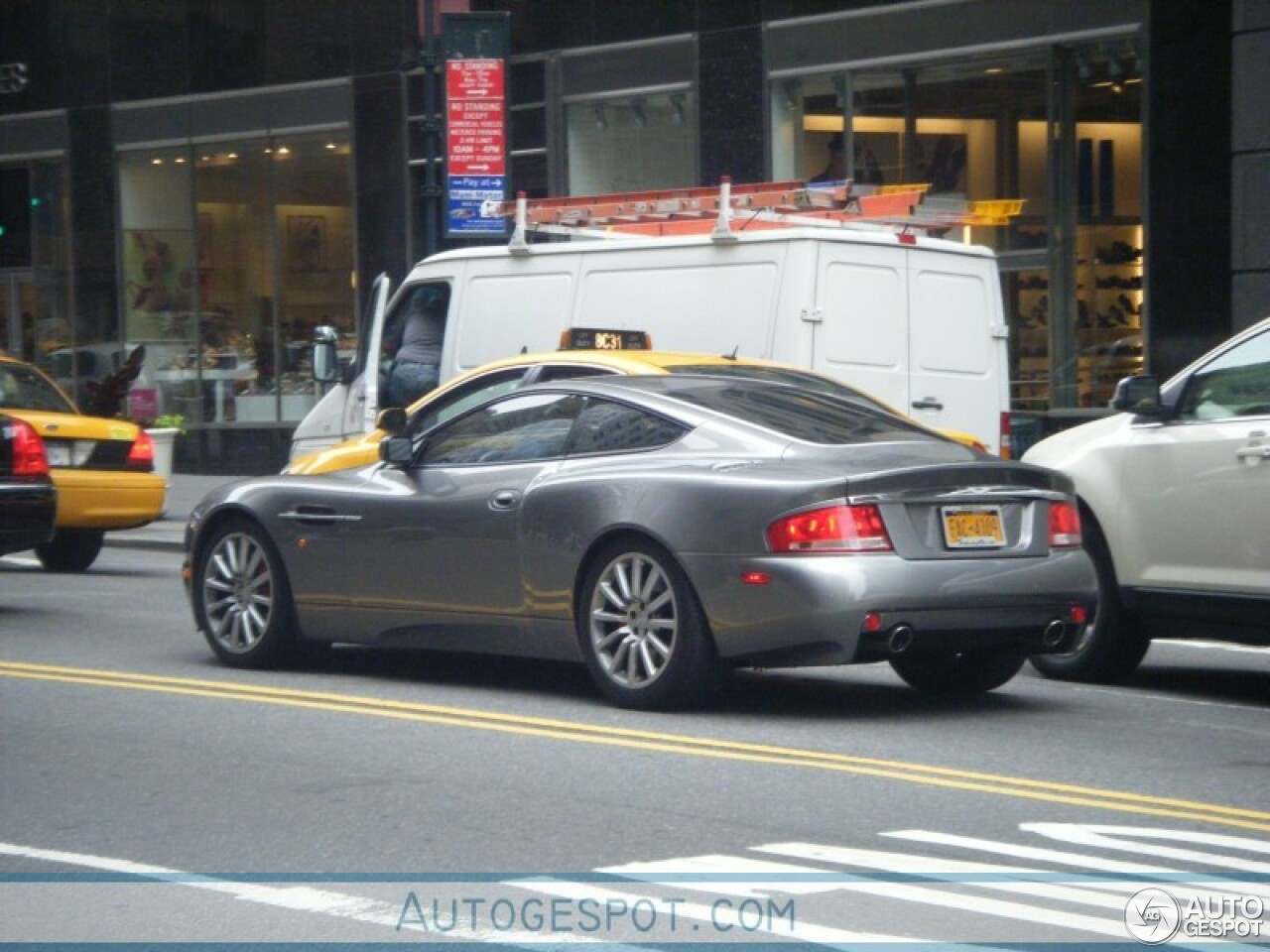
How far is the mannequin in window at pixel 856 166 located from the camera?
22.5 meters

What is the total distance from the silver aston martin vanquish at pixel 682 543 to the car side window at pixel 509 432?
0.03ft

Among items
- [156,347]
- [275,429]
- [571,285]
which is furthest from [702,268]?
[156,347]

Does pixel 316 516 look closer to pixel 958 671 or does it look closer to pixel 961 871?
pixel 958 671

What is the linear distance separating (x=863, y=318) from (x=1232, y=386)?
4.61m

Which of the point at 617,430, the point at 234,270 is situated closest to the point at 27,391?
the point at 617,430

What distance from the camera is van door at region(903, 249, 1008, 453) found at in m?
14.4

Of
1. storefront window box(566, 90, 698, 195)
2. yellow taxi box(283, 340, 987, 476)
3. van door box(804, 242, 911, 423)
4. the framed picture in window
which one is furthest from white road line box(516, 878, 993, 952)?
the framed picture in window

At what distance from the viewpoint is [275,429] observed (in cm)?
2894

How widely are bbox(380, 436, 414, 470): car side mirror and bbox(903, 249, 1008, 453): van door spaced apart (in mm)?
5115

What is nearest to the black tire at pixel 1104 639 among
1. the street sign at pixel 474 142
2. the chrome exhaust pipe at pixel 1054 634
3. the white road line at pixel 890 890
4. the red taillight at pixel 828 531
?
the chrome exhaust pipe at pixel 1054 634

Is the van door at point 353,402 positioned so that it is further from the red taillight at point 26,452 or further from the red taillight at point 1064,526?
the red taillight at point 1064,526

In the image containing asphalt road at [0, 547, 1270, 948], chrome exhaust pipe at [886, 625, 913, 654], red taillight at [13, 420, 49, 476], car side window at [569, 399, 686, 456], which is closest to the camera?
asphalt road at [0, 547, 1270, 948]

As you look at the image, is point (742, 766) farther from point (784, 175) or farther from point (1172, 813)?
point (784, 175)

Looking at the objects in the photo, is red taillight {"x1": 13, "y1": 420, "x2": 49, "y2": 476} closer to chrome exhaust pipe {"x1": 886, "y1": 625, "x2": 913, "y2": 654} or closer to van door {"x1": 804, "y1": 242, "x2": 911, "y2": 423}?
van door {"x1": 804, "y1": 242, "x2": 911, "y2": 423}
